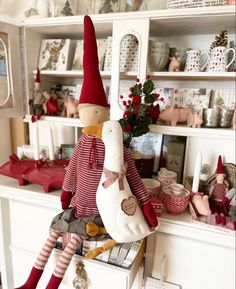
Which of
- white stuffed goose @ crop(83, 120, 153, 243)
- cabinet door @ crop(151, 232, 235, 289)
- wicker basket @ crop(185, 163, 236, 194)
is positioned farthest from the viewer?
wicker basket @ crop(185, 163, 236, 194)

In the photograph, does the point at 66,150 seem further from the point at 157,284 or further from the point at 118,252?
the point at 157,284

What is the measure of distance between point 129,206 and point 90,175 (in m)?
0.16

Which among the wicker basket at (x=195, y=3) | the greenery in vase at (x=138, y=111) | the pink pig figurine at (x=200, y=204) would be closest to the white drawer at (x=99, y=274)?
the pink pig figurine at (x=200, y=204)

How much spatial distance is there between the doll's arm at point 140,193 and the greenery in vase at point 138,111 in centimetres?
9

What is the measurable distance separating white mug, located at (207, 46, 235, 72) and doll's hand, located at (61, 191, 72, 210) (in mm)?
669

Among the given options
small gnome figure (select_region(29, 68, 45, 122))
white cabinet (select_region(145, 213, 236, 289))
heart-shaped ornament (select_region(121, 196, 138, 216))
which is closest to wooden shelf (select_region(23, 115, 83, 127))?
small gnome figure (select_region(29, 68, 45, 122))

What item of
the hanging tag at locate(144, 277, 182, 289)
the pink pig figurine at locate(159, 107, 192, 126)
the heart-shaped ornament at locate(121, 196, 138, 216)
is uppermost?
the pink pig figurine at locate(159, 107, 192, 126)

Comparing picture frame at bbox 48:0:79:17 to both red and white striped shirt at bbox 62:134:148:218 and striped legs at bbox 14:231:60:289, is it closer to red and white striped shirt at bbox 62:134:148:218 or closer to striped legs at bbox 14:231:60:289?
red and white striped shirt at bbox 62:134:148:218

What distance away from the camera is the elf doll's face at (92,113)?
2.41 feet

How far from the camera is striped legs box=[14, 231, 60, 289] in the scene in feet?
2.68

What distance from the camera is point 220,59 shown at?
795 millimetres

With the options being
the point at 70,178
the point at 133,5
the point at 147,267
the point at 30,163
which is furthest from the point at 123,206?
the point at 133,5

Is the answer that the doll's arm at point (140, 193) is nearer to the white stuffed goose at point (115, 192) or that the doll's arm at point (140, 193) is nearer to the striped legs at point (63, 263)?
the white stuffed goose at point (115, 192)

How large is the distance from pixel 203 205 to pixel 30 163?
0.73 m
